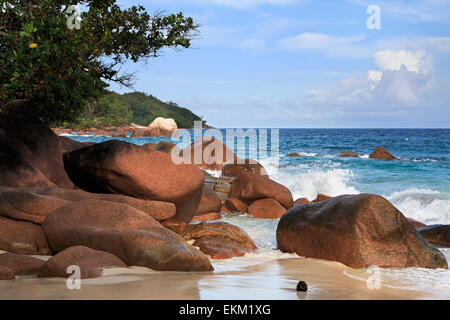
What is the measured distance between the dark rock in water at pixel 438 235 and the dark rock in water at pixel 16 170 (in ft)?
25.2

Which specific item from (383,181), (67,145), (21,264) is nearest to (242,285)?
(21,264)

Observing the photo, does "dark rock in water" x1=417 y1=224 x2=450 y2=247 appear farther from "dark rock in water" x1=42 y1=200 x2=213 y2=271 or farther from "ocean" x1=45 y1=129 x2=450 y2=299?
"dark rock in water" x1=42 y1=200 x2=213 y2=271

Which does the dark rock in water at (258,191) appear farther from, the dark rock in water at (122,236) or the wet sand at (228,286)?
the dark rock in water at (122,236)

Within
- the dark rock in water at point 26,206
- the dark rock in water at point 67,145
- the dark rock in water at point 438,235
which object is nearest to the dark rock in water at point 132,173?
the dark rock in water at point 26,206

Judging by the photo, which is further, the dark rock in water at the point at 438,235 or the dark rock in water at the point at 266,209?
the dark rock in water at the point at 266,209

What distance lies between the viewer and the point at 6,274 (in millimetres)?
5191

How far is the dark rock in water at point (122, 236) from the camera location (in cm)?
600

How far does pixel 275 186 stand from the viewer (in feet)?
46.0

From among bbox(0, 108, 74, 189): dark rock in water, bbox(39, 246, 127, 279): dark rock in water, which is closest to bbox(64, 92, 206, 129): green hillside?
bbox(0, 108, 74, 189): dark rock in water

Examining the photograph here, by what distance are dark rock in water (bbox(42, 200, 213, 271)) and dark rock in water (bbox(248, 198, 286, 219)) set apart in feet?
21.6

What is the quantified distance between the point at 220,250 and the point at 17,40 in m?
4.63

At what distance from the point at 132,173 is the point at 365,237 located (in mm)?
4031

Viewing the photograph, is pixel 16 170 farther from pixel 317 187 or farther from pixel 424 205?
pixel 424 205

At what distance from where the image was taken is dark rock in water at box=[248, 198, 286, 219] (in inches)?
519
